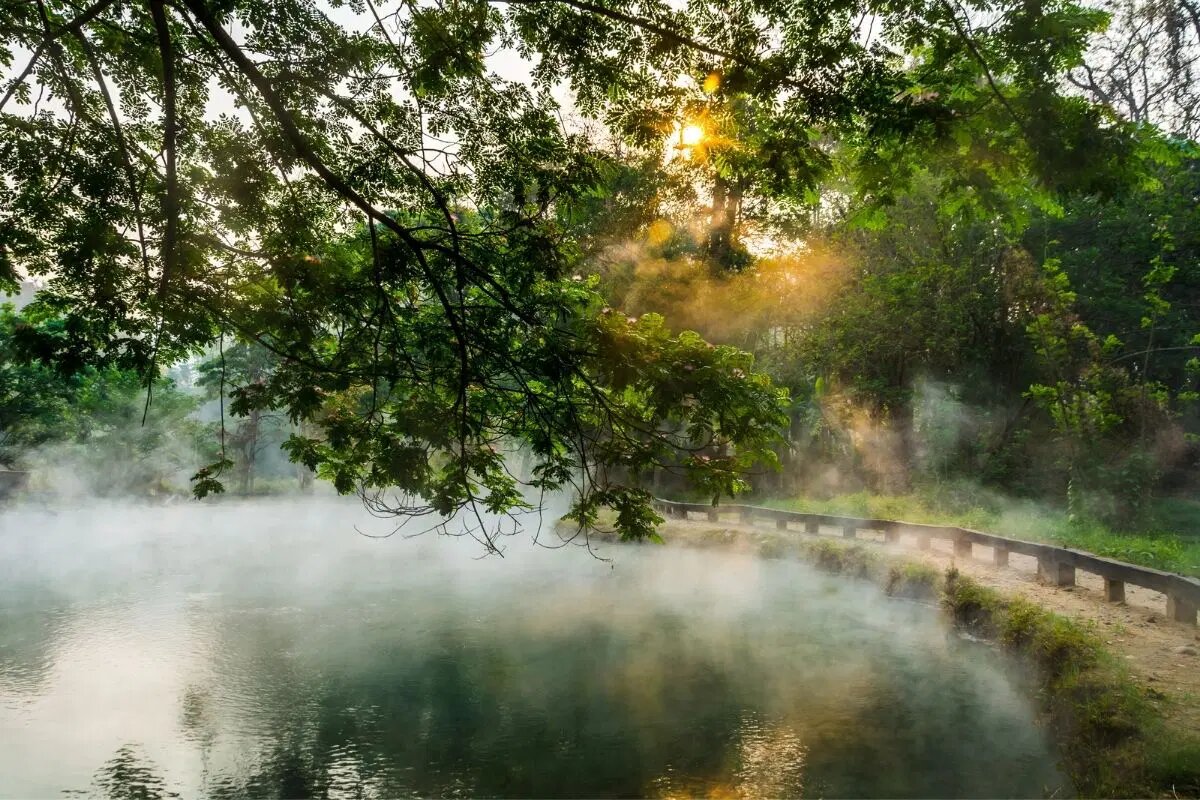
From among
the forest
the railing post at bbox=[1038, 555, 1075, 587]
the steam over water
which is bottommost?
the steam over water

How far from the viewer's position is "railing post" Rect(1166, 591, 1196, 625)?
858 centimetres


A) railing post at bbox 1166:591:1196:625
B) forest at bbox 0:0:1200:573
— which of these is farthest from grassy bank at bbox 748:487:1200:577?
forest at bbox 0:0:1200:573

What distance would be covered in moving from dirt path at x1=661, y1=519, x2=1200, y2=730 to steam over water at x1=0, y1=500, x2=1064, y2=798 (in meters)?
1.12

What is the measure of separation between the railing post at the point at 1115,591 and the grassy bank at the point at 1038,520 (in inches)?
57.5

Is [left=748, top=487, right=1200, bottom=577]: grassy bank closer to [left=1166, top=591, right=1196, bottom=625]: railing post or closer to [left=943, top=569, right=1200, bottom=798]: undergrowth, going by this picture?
[left=1166, top=591, right=1196, bottom=625]: railing post

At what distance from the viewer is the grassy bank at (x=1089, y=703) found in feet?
17.4

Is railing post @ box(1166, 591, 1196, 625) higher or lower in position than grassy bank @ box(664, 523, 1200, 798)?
higher

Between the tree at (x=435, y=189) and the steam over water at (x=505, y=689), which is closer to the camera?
the tree at (x=435, y=189)

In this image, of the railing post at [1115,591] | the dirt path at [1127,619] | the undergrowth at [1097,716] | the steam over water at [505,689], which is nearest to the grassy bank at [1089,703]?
the undergrowth at [1097,716]

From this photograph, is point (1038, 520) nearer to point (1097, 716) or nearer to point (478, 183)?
point (1097, 716)

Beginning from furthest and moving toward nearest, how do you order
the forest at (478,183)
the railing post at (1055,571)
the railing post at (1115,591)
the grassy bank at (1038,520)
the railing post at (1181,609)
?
1. the grassy bank at (1038,520)
2. the railing post at (1055,571)
3. the railing post at (1115,591)
4. the railing post at (1181,609)
5. the forest at (478,183)

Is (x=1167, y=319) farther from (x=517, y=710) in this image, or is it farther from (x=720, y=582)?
(x=517, y=710)

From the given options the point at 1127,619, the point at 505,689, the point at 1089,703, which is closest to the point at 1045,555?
the point at 1127,619

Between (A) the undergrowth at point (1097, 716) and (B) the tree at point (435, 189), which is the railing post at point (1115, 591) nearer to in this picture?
(A) the undergrowth at point (1097, 716)
